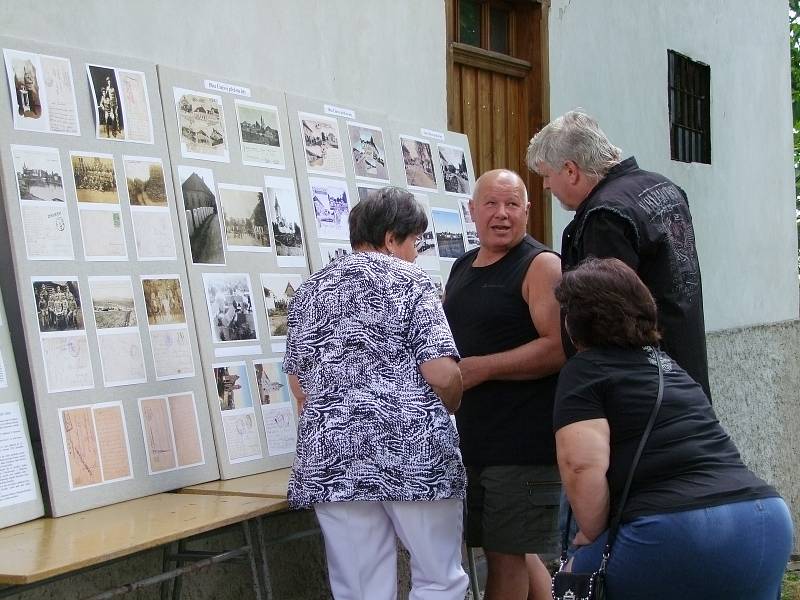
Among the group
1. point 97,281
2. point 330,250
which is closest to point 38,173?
point 97,281

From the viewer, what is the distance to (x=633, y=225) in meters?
3.35

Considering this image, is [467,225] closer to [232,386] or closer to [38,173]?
[232,386]

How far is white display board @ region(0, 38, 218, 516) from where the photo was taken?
324cm

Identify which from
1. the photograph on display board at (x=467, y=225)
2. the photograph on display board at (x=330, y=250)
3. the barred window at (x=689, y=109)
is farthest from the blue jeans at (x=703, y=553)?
the barred window at (x=689, y=109)

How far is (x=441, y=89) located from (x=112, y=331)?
287 cm

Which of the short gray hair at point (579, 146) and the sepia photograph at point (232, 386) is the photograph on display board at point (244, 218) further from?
the short gray hair at point (579, 146)

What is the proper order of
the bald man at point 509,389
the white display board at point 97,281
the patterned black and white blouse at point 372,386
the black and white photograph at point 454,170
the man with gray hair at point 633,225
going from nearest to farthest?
the patterned black and white blouse at point 372,386, the white display board at point 97,281, the man with gray hair at point 633,225, the bald man at point 509,389, the black and white photograph at point 454,170

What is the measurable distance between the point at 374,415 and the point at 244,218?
1195 mm

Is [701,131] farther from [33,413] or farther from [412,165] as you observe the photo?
[33,413]

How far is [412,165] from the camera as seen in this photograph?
5.02 m

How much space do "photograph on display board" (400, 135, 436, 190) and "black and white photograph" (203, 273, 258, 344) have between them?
1249 mm

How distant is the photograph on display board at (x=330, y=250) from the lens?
4.36 m

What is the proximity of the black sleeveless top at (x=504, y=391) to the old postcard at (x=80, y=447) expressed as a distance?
4.26 feet

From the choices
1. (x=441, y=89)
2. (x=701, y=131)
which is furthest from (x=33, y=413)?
(x=701, y=131)
